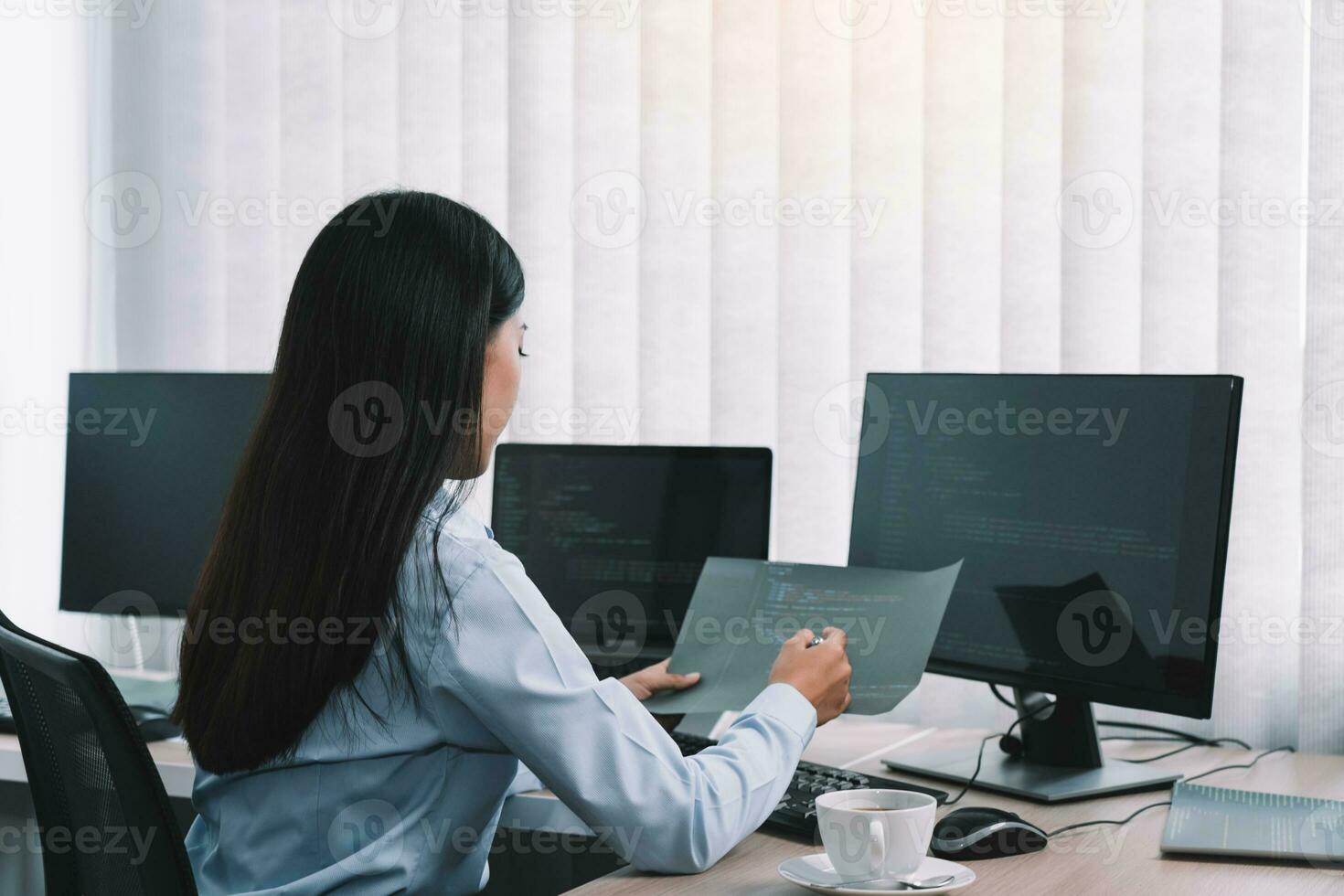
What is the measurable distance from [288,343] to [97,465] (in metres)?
0.93

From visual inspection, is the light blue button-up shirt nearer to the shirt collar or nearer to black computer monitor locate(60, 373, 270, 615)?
the shirt collar

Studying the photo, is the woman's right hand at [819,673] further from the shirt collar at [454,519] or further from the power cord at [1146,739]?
the shirt collar at [454,519]

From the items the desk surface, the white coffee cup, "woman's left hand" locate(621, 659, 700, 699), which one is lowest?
the desk surface

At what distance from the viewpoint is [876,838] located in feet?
3.08

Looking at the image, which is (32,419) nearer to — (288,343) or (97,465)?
(97,465)

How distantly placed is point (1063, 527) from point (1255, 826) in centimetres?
33

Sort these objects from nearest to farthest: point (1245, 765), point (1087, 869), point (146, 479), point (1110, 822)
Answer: point (1087, 869) → point (1110, 822) → point (1245, 765) → point (146, 479)

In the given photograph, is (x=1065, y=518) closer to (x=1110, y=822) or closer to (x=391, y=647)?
(x=1110, y=822)

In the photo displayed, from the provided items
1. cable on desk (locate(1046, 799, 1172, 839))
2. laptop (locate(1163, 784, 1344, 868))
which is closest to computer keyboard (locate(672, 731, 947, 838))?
cable on desk (locate(1046, 799, 1172, 839))

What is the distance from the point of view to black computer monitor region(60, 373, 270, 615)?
1729 millimetres

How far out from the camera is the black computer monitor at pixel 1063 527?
3.96 ft

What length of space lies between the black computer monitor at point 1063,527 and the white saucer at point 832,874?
11.9 inches

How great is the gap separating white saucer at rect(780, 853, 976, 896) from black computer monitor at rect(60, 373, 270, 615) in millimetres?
1034

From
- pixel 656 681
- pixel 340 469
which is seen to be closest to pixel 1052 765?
pixel 656 681
